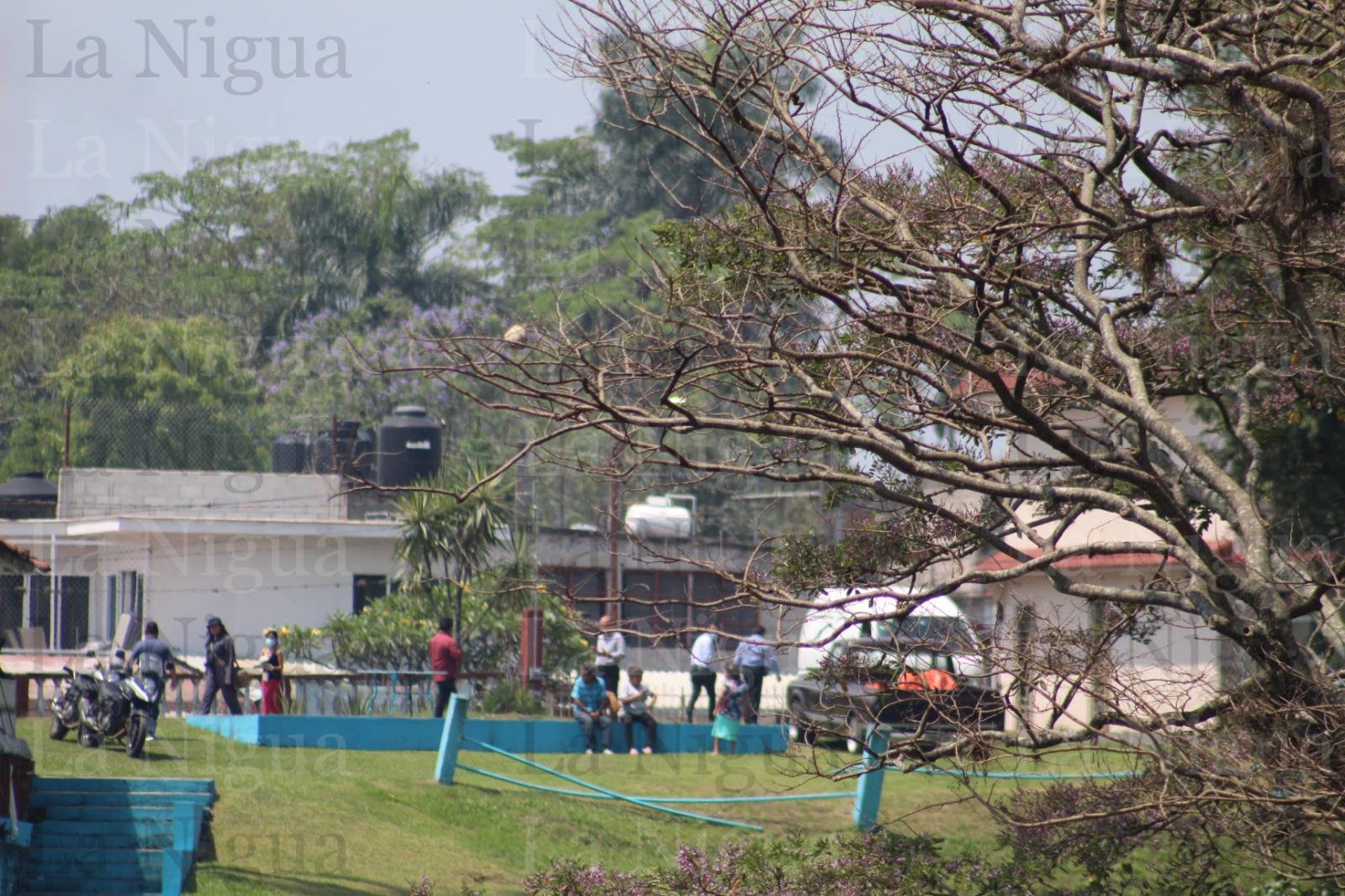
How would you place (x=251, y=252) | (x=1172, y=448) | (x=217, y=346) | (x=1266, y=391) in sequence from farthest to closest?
(x=251, y=252) → (x=217, y=346) → (x=1266, y=391) → (x=1172, y=448)

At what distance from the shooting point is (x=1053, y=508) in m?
9.93

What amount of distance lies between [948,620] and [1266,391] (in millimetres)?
6740

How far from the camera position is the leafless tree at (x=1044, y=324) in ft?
25.9

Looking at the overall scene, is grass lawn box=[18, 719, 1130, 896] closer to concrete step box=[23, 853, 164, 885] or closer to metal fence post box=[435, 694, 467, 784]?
metal fence post box=[435, 694, 467, 784]

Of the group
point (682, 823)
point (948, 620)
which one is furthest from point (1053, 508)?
point (682, 823)

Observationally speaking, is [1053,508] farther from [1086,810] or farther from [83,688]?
[83,688]

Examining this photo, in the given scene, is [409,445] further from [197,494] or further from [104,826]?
A: [104,826]

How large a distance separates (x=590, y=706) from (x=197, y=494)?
1884 cm

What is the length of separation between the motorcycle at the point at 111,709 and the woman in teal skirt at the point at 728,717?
22.4 ft

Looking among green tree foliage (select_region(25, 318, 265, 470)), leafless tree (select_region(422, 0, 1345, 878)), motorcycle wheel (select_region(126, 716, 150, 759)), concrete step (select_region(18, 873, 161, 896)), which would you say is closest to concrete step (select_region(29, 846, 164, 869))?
concrete step (select_region(18, 873, 161, 896))

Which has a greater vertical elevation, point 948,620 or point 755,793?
→ point 948,620

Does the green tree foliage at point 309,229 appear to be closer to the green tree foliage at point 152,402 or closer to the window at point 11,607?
the green tree foliage at point 152,402

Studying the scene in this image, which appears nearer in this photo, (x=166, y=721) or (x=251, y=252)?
(x=166, y=721)

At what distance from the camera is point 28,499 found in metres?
35.1
